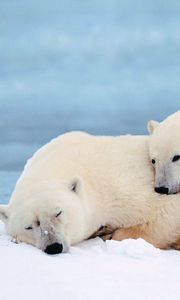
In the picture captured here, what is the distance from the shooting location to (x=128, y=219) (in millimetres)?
6520

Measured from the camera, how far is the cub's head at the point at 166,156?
6.70m

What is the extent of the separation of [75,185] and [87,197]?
25cm

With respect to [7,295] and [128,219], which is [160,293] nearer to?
[7,295]

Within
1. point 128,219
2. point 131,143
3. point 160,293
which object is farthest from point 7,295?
point 131,143

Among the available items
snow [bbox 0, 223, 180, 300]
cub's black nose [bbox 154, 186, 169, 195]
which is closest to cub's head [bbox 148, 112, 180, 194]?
cub's black nose [bbox 154, 186, 169, 195]

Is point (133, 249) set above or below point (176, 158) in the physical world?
below

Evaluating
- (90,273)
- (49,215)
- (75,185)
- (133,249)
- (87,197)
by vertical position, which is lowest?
(90,273)

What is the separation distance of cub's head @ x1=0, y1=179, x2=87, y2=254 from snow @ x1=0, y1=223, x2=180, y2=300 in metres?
0.14

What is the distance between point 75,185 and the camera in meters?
6.10

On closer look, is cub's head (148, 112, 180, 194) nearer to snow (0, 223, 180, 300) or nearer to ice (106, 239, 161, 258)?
ice (106, 239, 161, 258)

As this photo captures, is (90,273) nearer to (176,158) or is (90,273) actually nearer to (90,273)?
(90,273)

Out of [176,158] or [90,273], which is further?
[176,158]

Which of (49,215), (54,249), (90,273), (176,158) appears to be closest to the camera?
(90,273)

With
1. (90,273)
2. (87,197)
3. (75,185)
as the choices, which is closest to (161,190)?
(87,197)
